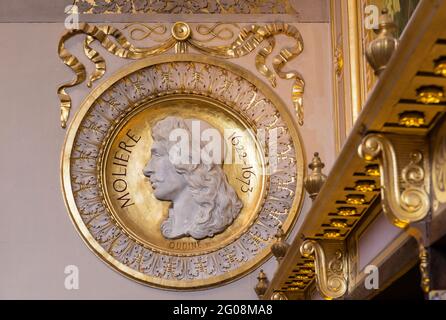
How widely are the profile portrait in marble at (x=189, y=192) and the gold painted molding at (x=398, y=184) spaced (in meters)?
5.11

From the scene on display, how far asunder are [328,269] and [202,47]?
3.88 m

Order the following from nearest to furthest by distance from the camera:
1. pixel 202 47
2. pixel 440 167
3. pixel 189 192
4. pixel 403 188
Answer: pixel 440 167 → pixel 403 188 → pixel 189 192 → pixel 202 47

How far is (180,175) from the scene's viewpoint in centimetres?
904

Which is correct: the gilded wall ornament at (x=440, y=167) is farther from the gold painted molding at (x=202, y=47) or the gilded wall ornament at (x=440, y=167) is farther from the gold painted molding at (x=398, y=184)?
the gold painted molding at (x=202, y=47)

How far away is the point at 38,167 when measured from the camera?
29.3 ft

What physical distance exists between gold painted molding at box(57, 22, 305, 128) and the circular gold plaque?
0.11 metres

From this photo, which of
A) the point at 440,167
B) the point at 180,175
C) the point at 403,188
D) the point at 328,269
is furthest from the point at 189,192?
the point at 440,167

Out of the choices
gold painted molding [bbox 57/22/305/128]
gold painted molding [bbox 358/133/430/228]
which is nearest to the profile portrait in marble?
gold painted molding [bbox 57/22/305/128]

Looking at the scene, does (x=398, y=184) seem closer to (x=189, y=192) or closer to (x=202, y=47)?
(x=189, y=192)

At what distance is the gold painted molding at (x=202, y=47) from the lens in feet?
30.0

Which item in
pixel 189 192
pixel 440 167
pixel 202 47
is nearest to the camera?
pixel 440 167

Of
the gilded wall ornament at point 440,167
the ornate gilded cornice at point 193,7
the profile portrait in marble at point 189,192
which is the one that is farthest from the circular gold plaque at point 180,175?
the gilded wall ornament at point 440,167

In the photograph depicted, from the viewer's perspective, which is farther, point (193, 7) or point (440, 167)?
point (193, 7)
